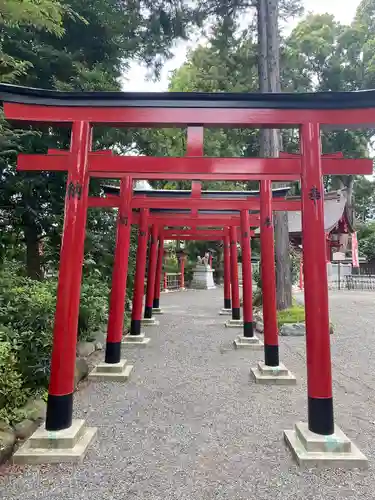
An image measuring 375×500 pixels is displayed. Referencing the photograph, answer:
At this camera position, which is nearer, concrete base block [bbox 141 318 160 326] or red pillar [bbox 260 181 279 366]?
red pillar [bbox 260 181 279 366]

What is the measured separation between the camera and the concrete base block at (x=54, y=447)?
305 centimetres

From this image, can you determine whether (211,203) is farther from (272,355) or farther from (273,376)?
(273,376)

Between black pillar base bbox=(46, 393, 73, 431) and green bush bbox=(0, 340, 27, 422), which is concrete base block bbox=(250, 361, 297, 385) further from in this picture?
green bush bbox=(0, 340, 27, 422)

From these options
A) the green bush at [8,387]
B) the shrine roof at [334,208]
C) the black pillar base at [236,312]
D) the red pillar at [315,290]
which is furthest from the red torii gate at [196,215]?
the shrine roof at [334,208]

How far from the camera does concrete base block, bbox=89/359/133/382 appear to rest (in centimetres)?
536

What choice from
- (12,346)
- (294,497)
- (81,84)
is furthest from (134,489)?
(81,84)

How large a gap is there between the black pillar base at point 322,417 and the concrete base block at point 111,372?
294cm

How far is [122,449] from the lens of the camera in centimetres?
333

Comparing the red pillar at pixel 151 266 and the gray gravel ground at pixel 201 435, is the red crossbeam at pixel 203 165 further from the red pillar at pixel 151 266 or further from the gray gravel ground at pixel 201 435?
the red pillar at pixel 151 266

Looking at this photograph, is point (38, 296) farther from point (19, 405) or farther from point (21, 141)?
point (21, 141)

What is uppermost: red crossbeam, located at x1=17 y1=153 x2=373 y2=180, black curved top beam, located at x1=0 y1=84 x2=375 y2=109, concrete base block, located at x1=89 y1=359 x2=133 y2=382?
black curved top beam, located at x1=0 y1=84 x2=375 y2=109

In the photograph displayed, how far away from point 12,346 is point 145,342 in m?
3.92

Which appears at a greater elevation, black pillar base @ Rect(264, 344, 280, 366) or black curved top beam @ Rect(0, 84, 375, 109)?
black curved top beam @ Rect(0, 84, 375, 109)

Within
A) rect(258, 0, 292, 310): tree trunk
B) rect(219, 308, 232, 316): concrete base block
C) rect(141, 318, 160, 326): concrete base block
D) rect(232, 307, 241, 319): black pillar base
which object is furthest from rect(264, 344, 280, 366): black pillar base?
rect(219, 308, 232, 316): concrete base block
